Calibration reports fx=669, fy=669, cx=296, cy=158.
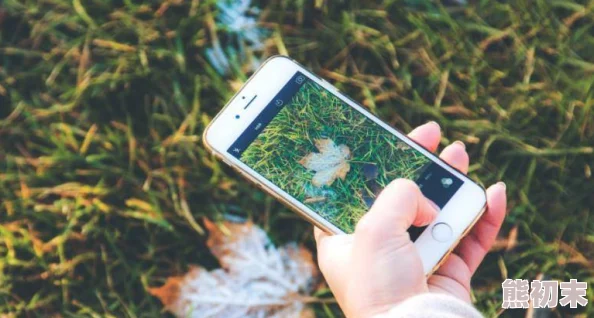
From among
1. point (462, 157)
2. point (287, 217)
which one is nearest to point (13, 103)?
point (287, 217)

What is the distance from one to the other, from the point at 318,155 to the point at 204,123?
1.31ft

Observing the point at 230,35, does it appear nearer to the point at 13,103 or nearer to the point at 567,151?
the point at 13,103

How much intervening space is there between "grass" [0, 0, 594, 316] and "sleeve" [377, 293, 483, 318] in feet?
1.45

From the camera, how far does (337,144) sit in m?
1.54

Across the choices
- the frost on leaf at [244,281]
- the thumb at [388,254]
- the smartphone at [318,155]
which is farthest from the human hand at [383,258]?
the frost on leaf at [244,281]

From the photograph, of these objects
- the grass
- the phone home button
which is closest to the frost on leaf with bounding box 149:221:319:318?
the grass

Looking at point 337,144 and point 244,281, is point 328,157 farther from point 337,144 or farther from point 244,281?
point 244,281

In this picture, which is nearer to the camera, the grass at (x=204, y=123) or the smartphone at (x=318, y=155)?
the smartphone at (x=318, y=155)

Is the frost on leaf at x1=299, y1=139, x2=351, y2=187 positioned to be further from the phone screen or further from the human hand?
the human hand

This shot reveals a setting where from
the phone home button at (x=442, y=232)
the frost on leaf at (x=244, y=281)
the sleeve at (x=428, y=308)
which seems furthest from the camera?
the frost on leaf at (x=244, y=281)

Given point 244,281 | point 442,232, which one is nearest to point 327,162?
point 442,232

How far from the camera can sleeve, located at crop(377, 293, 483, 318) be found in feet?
3.94

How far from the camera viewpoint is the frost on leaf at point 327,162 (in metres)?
1.51

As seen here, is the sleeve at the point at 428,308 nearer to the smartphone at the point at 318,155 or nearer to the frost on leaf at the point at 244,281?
the smartphone at the point at 318,155
